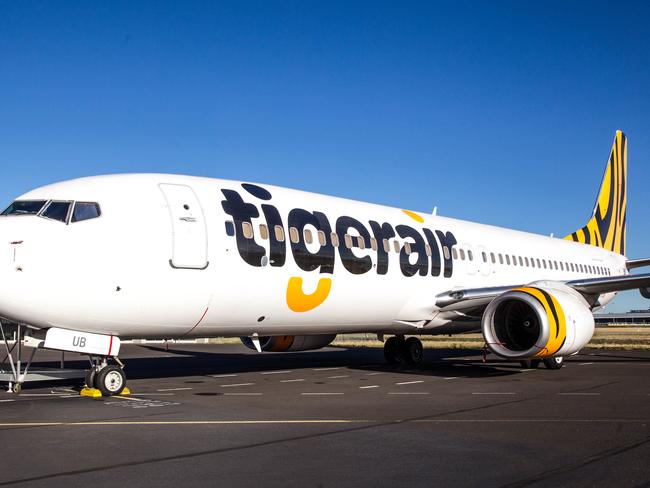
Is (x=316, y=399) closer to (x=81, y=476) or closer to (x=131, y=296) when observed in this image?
(x=131, y=296)

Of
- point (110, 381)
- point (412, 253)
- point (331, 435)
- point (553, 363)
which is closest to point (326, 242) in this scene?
point (412, 253)

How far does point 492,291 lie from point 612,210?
16.2 metres

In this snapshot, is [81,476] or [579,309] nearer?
[81,476]

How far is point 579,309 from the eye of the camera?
14062mm

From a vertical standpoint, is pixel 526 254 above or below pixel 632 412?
above

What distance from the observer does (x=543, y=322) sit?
13312mm

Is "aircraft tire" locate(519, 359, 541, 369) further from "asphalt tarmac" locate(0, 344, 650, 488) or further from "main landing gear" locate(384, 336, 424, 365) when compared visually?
"asphalt tarmac" locate(0, 344, 650, 488)

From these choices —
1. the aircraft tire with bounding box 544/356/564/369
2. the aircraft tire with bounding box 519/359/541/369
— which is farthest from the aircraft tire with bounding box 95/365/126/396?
the aircraft tire with bounding box 519/359/541/369

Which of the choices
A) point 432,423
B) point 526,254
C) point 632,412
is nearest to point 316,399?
point 432,423

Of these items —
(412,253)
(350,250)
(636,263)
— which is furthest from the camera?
(636,263)

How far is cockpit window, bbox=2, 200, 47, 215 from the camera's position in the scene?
10.5 m

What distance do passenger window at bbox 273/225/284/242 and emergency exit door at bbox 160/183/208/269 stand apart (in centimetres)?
157

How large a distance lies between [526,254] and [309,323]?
30.2ft

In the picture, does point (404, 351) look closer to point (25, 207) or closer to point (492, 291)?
point (492, 291)
